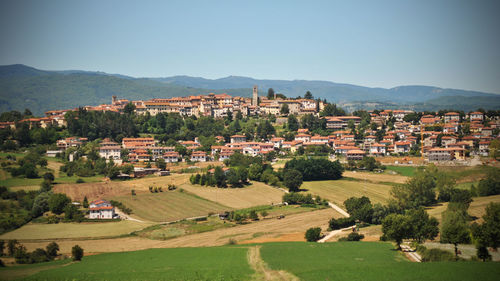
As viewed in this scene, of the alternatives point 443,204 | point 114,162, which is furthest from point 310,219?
point 114,162

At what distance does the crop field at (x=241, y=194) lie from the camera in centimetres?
5150

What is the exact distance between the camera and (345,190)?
55281 mm

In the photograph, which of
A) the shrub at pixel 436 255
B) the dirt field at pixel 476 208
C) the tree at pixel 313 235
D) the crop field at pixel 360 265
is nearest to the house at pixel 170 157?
the tree at pixel 313 235

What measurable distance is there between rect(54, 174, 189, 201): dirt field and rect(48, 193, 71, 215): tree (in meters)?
3.44

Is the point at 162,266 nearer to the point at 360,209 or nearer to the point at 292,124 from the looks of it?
the point at 360,209

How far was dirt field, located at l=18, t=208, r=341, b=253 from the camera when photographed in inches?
1384

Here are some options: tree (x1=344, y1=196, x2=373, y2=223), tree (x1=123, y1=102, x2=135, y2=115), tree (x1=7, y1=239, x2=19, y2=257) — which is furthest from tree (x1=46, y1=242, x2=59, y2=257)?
tree (x1=123, y1=102, x2=135, y2=115)

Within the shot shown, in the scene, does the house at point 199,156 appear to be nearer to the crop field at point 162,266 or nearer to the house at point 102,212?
the house at point 102,212

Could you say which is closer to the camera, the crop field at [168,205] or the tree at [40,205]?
the tree at [40,205]

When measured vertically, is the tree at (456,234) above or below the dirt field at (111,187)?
above

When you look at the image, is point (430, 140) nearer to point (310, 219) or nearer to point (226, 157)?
point (226, 157)

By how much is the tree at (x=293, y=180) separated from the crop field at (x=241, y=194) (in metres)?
1.40

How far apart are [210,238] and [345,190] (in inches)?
924

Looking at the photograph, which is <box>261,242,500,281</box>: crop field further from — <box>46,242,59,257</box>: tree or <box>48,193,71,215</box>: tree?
<box>48,193,71,215</box>: tree
